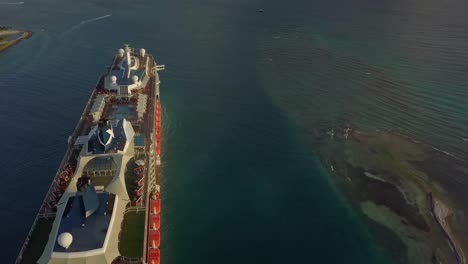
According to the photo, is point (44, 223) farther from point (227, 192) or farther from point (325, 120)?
point (325, 120)

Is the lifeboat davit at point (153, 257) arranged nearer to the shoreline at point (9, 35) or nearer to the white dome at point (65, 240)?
the white dome at point (65, 240)

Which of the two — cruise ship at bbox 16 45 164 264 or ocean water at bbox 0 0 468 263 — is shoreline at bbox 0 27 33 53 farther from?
cruise ship at bbox 16 45 164 264

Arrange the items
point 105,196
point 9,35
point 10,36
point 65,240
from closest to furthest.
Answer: point 65,240, point 105,196, point 10,36, point 9,35

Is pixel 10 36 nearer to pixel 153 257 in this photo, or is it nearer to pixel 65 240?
pixel 65 240

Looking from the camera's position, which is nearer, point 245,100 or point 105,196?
point 105,196


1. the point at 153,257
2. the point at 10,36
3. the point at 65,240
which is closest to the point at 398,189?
the point at 153,257

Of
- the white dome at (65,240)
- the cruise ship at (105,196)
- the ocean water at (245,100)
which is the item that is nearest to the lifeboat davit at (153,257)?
the cruise ship at (105,196)

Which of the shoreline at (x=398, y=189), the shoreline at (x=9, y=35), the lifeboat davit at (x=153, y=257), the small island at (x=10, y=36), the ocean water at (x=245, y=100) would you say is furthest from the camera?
the small island at (x=10, y=36)
